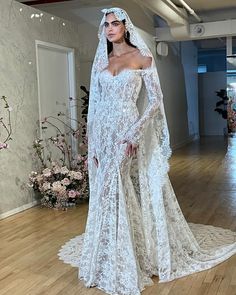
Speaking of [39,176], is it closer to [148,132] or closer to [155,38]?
[148,132]

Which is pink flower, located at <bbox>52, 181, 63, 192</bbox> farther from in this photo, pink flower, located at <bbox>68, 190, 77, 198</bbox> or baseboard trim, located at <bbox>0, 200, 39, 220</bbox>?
baseboard trim, located at <bbox>0, 200, 39, 220</bbox>

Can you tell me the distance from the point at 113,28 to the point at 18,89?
7.69 ft

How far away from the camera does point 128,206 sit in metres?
2.72

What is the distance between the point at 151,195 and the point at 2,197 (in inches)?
88.9

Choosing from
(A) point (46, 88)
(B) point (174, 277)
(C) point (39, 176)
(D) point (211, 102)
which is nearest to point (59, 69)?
(A) point (46, 88)

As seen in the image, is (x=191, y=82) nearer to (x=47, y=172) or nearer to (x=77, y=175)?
(x=77, y=175)

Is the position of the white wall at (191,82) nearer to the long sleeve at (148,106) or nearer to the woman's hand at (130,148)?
the long sleeve at (148,106)

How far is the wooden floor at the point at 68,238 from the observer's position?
266cm

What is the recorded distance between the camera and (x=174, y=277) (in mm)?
2760

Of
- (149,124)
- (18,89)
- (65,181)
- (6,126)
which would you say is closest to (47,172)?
(65,181)

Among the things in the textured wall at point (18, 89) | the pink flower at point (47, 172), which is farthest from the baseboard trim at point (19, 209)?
the pink flower at point (47, 172)

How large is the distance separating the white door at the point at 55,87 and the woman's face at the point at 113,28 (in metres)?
2.59

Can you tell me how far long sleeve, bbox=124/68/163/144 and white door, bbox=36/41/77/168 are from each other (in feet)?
8.94

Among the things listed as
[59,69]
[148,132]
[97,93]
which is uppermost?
[59,69]
